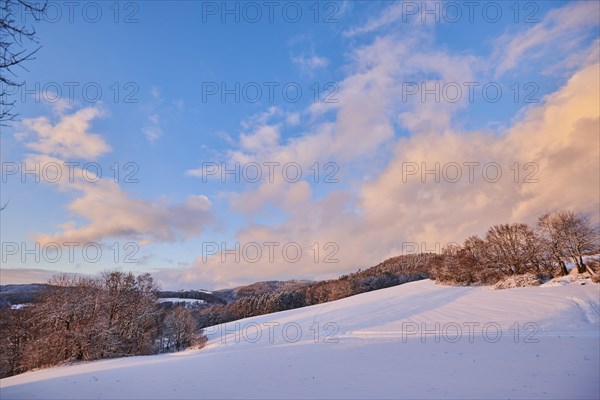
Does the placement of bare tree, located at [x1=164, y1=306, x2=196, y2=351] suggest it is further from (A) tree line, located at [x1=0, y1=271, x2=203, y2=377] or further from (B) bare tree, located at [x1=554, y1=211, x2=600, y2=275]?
(B) bare tree, located at [x1=554, y1=211, x2=600, y2=275]

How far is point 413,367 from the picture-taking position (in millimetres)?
12477

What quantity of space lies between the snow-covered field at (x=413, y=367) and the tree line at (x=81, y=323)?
7.94 meters

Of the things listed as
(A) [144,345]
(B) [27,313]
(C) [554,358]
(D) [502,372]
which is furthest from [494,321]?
(B) [27,313]

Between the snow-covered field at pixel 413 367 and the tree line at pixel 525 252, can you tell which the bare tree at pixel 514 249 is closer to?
the tree line at pixel 525 252

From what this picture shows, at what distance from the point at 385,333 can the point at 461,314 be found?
8528 millimetres

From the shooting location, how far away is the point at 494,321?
2322 cm

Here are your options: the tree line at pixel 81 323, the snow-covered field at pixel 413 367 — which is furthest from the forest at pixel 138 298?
the snow-covered field at pixel 413 367

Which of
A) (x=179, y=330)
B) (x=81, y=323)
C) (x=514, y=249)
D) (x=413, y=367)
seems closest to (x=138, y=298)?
(x=81, y=323)

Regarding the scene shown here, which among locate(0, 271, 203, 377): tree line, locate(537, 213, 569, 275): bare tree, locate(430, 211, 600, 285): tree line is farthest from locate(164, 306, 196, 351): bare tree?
locate(537, 213, 569, 275): bare tree

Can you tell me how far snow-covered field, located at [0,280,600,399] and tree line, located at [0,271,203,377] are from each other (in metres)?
7.94

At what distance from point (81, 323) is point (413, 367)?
27.0m

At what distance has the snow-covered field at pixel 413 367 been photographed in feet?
30.7

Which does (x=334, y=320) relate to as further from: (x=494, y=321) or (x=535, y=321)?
(x=535, y=321)

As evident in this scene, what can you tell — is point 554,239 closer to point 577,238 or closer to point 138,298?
point 577,238
